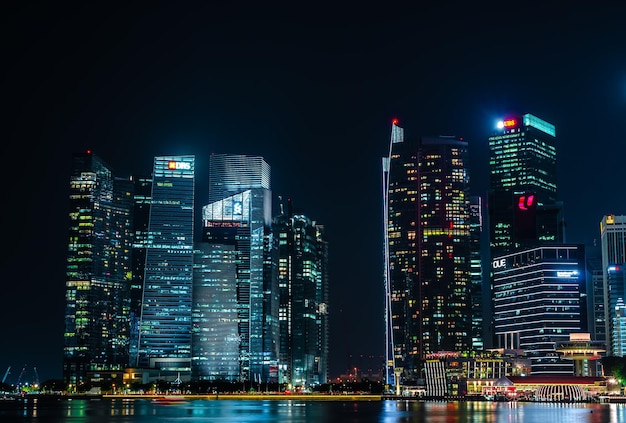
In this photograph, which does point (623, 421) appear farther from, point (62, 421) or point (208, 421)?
point (62, 421)

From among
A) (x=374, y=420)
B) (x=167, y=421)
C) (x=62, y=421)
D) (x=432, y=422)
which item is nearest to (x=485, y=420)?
(x=432, y=422)

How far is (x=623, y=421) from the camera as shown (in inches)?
5453

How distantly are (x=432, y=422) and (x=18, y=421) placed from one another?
6768cm

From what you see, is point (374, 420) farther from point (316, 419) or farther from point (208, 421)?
point (208, 421)

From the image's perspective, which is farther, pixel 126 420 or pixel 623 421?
pixel 126 420

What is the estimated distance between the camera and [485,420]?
14588cm

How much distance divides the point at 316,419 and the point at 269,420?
7.92 metres

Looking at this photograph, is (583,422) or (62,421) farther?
(62,421)

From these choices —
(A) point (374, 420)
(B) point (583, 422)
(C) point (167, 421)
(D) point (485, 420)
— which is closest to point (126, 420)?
(C) point (167, 421)

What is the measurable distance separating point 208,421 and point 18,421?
103 feet

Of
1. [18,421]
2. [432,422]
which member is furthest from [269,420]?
[18,421]

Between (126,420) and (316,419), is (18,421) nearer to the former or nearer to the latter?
(126,420)

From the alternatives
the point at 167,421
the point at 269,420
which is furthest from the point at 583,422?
the point at 167,421

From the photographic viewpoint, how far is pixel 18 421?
6063 inches
